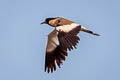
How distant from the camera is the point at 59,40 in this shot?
54.0 ft

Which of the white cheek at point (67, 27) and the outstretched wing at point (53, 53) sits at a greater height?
the white cheek at point (67, 27)

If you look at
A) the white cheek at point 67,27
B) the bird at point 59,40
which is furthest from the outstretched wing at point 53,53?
the white cheek at point 67,27

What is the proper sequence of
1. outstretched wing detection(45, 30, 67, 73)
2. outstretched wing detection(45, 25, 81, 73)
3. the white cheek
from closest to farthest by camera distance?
1. outstretched wing detection(45, 25, 81, 73)
2. the white cheek
3. outstretched wing detection(45, 30, 67, 73)

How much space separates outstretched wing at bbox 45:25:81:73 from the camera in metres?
16.3

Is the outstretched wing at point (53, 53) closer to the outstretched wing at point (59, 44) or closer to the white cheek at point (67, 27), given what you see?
the outstretched wing at point (59, 44)

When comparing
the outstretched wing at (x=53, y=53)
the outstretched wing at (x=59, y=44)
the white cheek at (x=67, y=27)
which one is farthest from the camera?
the outstretched wing at (x=53, y=53)

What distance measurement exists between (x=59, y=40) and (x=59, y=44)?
74cm

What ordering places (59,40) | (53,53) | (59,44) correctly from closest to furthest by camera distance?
(59,40) → (59,44) → (53,53)

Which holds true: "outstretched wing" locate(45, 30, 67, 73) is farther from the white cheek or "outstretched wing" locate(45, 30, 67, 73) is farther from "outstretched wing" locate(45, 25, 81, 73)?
the white cheek

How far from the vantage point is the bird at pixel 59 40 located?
645 inches

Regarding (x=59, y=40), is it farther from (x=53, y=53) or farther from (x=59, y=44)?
(x=53, y=53)

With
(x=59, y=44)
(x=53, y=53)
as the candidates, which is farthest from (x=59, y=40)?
(x=53, y=53)

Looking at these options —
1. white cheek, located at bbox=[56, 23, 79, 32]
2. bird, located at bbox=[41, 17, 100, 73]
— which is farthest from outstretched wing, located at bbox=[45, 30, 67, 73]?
white cheek, located at bbox=[56, 23, 79, 32]

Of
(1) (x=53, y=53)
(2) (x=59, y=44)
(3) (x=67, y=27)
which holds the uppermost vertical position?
(3) (x=67, y=27)
